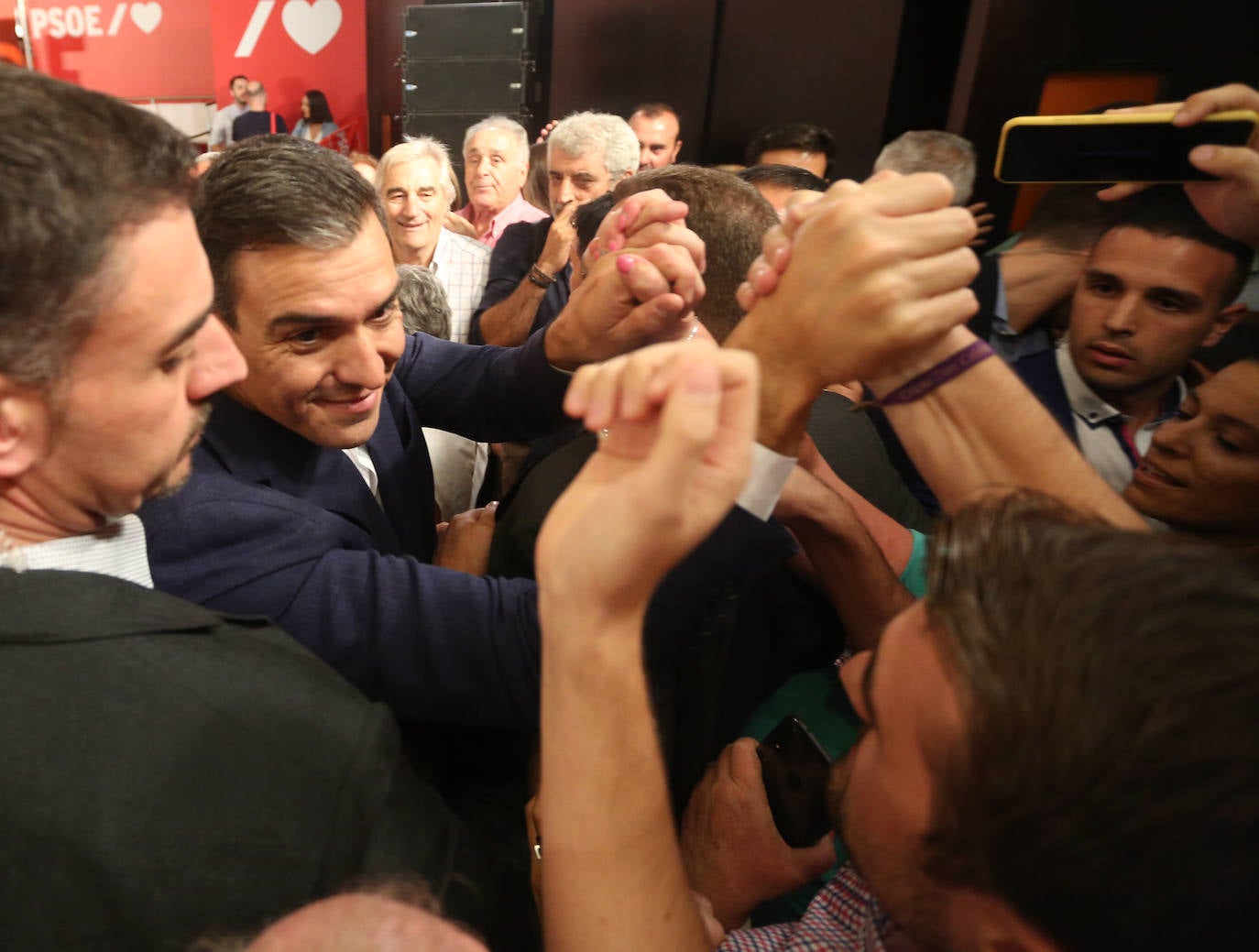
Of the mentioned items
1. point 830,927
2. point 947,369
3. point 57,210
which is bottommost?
point 830,927

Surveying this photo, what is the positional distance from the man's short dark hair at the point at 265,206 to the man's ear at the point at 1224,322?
1.76 m

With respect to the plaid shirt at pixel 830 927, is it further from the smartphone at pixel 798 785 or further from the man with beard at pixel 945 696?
the man with beard at pixel 945 696

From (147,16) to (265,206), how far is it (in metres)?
8.94

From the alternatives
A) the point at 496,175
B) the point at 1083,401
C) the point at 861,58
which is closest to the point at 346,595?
the point at 1083,401

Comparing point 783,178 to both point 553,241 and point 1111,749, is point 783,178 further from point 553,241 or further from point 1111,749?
point 1111,749

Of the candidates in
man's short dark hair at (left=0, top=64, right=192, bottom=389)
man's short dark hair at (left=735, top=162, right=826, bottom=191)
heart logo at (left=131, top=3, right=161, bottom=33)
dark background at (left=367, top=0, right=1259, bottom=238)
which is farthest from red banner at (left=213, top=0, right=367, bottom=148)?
man's short dark hair at (left=0, top=64, right=192, bottom=389)

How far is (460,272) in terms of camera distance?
323cm

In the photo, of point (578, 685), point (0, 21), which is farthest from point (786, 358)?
point (0, 21)

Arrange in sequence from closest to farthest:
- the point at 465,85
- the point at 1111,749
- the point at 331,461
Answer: the point at 1111,749 < the point at 331,461 < the point at 465,85

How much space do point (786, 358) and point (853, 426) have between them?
0.68m

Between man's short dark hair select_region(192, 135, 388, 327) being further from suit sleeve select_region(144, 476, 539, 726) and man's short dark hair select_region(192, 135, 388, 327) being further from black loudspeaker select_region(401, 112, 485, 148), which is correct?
black loudspeaker select_region(401, 112, 485, 148)

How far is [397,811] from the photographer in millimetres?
665

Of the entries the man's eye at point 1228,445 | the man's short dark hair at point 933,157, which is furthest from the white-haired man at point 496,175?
the man's eye at point 1228,445

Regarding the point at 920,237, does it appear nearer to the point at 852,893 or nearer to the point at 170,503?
the point at 852,893
